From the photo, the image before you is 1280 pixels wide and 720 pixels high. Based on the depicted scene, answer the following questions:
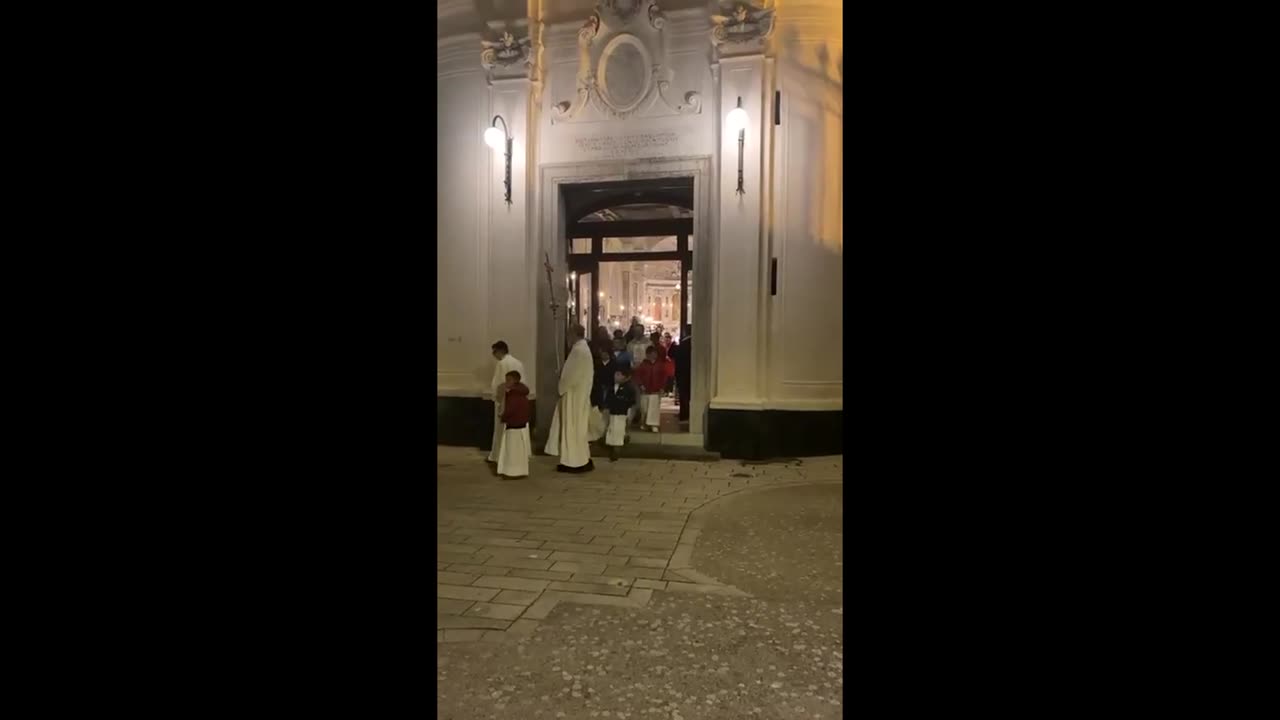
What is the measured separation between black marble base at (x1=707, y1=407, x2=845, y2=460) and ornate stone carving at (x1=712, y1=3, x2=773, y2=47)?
4.97m

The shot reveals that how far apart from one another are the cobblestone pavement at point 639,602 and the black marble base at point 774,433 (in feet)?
5.70

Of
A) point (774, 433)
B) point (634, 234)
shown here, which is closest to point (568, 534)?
point (774, 433)

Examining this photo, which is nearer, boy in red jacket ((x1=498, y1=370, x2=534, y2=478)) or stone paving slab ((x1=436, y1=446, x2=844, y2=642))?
stone paving slab ((x1=436, y1=446, x2=844, y2=642))

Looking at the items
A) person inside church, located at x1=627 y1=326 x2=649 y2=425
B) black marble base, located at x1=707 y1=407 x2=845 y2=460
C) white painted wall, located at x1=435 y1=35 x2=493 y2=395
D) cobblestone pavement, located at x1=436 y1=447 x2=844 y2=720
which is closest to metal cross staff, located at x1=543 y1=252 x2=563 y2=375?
white painted wall, located at x1=435 y1=35 x2=493 y2=395

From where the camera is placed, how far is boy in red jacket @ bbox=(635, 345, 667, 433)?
9.78 m

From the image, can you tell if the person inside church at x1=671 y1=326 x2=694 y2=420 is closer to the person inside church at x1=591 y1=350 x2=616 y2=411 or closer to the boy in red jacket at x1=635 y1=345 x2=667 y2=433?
the boy in red jacket at x1=635 y1=345 x2=667 y2=433

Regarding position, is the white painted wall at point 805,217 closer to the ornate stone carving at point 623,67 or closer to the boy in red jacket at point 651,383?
the ornate stone carving at point 623,67

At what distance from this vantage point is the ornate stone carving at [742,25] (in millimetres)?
8406

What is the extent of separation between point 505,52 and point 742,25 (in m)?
3.36

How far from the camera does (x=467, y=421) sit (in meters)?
9.34
